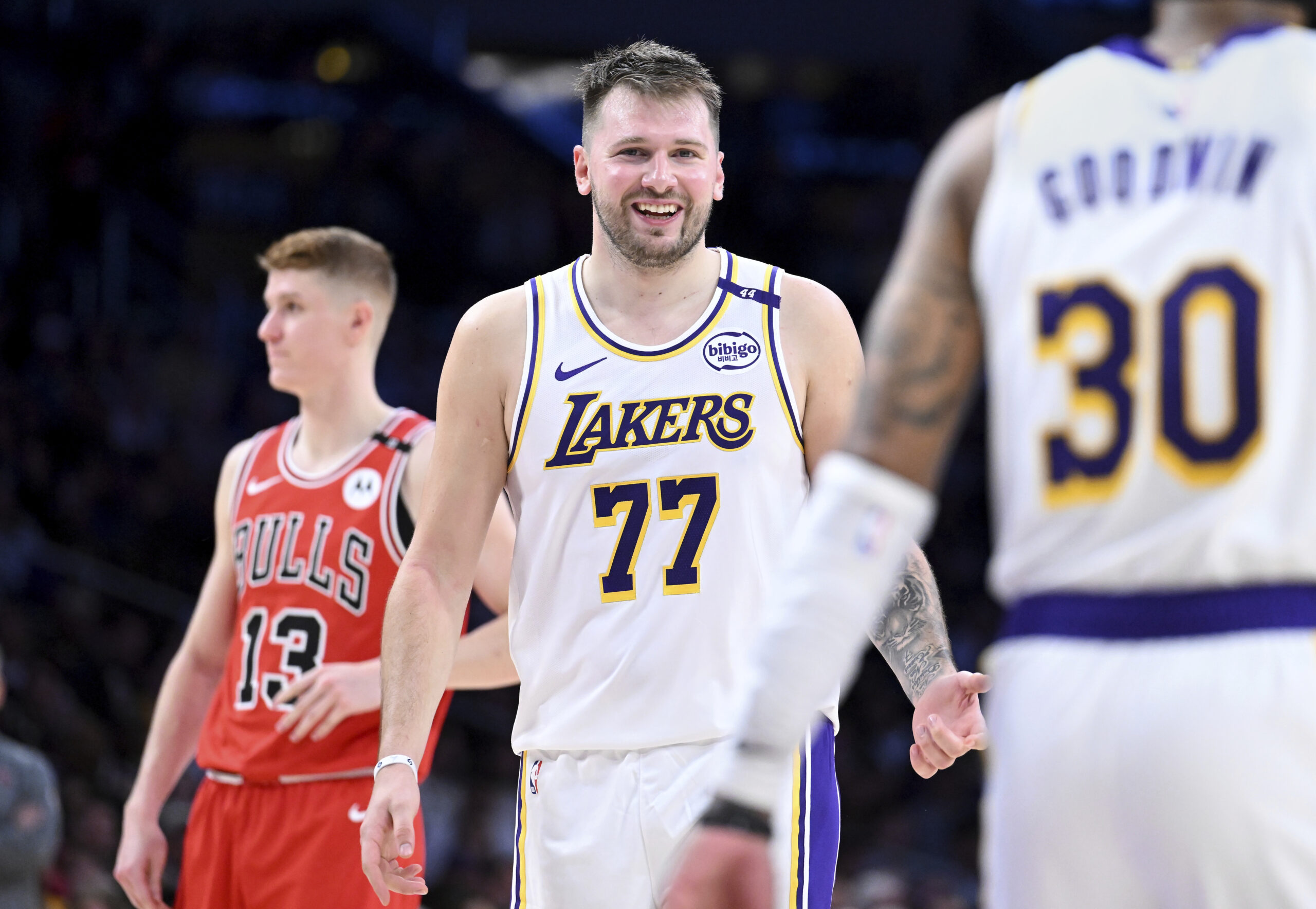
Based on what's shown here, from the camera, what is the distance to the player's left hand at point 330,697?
458 cm

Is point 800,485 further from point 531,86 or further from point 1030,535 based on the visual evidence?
point 531,86

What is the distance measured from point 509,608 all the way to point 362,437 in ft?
4.71

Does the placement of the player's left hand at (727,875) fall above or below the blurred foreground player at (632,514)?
below

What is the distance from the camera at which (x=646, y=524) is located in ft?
12.0

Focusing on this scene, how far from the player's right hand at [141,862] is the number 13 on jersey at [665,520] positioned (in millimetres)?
2097

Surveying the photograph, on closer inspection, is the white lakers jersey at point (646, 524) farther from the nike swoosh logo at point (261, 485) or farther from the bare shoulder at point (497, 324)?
the nike swoosh logo at point (261, 485)

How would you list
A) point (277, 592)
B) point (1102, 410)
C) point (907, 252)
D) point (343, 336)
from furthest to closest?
point (343, 336) → point (277, 592) → point (907, 252) → point (1102, 410)

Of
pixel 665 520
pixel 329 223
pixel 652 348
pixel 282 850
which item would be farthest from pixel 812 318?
pixel 329 223

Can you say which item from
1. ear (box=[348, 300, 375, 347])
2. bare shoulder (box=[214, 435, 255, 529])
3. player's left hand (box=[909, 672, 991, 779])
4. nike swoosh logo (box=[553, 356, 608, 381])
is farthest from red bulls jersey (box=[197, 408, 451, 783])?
player's left hand (box=[909, 672, 991, 779])

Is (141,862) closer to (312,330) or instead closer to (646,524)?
(312,330)

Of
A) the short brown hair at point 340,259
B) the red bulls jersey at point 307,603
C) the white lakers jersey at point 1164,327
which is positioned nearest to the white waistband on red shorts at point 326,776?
the red bulls jersey at point 307,603

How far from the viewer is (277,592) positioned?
16.1 feet

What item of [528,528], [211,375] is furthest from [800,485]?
[211,375]

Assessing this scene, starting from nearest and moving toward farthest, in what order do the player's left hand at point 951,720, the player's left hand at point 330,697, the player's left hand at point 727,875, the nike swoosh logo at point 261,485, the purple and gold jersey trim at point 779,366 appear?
the player's left hand at point 727,875 → the player's left hand at point 951,720 → the purple and gold jersey trim at point 779,366 → the player's left hand at point 330,697 → the nike swoosh logo at point 261,485
